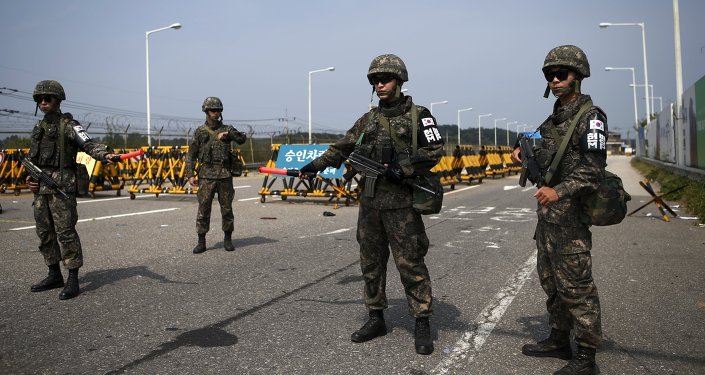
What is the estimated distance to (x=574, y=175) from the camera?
347 centimetres

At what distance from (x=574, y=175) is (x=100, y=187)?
16427 mm

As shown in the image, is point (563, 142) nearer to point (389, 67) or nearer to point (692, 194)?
point (389, 67)

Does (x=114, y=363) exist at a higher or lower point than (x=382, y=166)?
lower

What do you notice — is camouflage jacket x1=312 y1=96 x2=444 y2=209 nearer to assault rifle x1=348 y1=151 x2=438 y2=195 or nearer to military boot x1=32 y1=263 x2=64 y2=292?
assault rifle x1=348 y1=151 x2=438 y2=195

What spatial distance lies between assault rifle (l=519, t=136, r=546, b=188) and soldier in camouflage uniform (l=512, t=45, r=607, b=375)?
0.04 meters

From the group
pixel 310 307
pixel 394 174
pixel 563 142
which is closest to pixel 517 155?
pixel 563 142

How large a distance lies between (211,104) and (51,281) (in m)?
3.28

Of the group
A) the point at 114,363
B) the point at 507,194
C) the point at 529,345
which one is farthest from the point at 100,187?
the point at 529,345

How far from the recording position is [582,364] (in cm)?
347

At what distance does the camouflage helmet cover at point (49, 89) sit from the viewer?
18.0 ft

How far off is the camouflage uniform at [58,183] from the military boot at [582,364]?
169 inches

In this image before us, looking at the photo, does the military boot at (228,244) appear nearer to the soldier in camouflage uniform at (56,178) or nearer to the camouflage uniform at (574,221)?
the soldier in camouflage uniform at (56,178)

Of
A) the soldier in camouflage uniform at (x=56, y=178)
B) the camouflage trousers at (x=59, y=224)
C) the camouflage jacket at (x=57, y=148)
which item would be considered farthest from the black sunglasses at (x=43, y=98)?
the camouflage trousers at (x=59, y=224)

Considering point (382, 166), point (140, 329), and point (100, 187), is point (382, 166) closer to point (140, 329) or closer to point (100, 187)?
point (140, 329)
